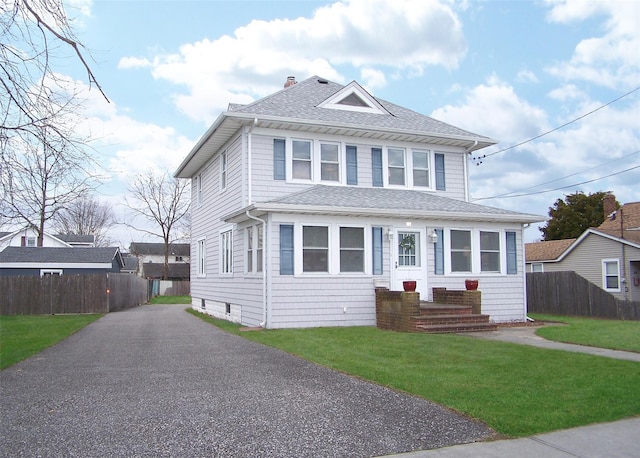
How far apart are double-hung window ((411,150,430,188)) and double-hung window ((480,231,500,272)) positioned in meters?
2.70

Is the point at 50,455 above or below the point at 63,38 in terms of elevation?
below

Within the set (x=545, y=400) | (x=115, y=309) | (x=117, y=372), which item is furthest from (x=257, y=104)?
(x=115, y=309)

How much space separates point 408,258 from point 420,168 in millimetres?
3725

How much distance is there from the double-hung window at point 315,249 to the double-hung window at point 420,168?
15.1 feet

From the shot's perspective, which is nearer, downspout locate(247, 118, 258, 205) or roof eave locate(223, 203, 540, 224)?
roof eave locate(223, 203, 540, 224)

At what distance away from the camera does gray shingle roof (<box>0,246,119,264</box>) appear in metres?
34.5

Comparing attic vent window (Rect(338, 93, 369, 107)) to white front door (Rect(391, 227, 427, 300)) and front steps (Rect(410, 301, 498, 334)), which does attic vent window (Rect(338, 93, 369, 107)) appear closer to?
white front door (Rect(391, 227, 427, 300))

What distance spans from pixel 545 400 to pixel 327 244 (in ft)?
30.7

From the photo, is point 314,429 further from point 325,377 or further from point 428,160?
point 428,160

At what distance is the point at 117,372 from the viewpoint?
9.06m

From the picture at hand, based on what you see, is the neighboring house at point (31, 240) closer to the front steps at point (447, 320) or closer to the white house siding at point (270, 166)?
the white house siding at point (270, 166)

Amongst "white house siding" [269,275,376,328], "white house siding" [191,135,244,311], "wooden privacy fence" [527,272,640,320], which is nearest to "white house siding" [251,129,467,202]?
"white house siding" [191,135,244,311]

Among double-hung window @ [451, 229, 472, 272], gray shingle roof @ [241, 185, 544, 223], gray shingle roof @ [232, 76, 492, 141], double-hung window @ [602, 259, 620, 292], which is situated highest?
gray shingle roof @ [232, 76, 492, 141]

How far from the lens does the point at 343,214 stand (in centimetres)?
1548
